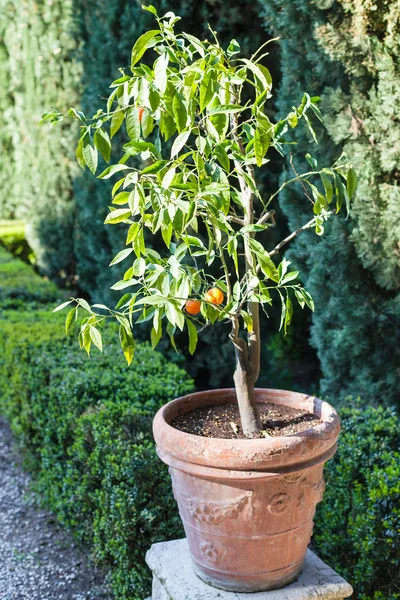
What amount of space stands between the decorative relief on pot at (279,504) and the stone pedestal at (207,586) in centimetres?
28

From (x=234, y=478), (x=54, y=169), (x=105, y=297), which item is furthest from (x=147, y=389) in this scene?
(x=54, y=169)

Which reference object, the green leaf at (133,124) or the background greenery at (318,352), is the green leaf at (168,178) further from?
the background greenery at (318,352)

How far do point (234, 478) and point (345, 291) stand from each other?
1729 mm

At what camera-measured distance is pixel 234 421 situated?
2145 millimetres

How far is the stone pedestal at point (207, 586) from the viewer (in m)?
1.93

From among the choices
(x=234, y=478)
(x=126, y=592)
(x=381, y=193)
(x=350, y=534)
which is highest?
(x=381, y=193)

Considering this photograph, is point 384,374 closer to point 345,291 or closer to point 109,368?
point 345,291

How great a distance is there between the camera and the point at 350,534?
240 centimetres

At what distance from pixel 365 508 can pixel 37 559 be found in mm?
1805

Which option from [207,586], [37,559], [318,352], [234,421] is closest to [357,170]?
[318,352]

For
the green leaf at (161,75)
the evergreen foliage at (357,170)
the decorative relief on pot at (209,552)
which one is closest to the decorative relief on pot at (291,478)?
the decorative relief on pot at (209,552)

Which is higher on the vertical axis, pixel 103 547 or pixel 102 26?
pixel 102 26

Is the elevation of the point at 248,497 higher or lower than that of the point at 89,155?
lower

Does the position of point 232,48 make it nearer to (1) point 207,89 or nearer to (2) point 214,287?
(1) point 207,89
